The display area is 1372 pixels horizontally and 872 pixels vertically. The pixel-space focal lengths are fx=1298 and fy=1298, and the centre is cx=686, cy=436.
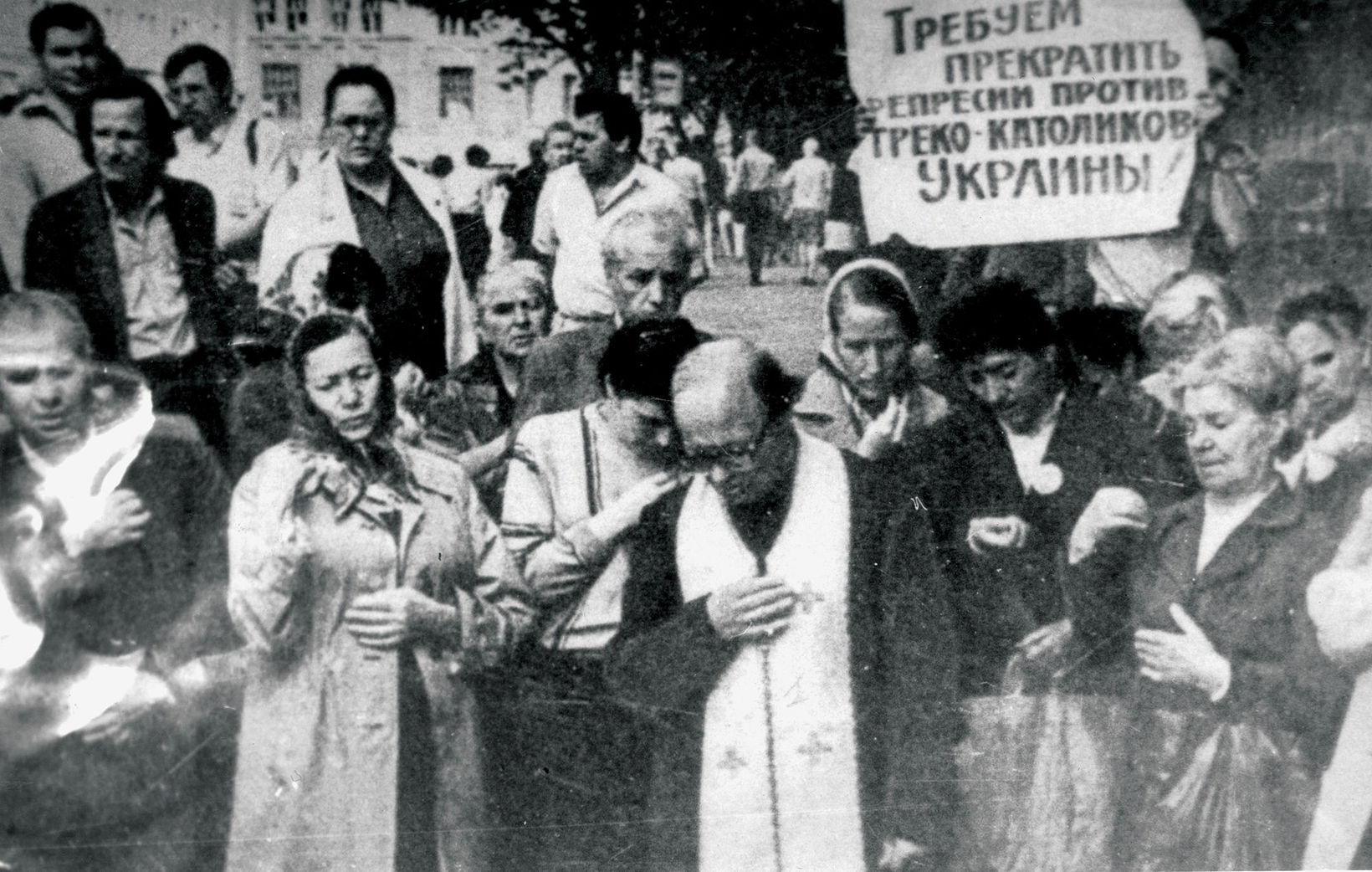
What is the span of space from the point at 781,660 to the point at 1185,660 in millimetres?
1003

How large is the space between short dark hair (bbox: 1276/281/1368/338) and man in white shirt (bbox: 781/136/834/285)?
1.19m

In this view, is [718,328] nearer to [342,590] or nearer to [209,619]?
[342,590]

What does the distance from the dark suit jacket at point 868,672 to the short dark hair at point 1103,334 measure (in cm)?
61

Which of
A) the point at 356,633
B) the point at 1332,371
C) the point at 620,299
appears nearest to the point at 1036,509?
the point at 1332,371

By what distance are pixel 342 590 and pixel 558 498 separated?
1.86ft

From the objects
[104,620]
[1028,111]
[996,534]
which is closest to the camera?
[104,620]

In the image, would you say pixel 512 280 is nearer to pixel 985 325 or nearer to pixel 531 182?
pixel 531 182

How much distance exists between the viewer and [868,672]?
3166 millimetres

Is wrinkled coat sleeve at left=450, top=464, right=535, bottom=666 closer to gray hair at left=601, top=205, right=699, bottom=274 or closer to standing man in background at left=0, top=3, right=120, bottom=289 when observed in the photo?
gray hair at left=601, top=205, right=699, bottom=274

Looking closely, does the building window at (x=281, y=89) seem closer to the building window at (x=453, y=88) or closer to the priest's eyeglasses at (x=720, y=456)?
the building window at (x=453, y=88)

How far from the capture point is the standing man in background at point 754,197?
326cm

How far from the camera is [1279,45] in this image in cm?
336

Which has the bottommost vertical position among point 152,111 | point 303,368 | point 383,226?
point 303,368

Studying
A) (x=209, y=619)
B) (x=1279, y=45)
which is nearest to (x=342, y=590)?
(x=209, y=619)
